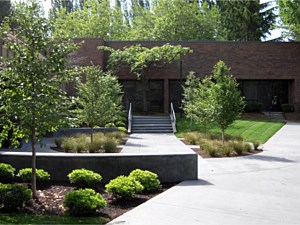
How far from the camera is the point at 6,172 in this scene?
8836 millimetres

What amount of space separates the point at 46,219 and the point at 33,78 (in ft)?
8.66

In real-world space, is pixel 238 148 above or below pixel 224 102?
below

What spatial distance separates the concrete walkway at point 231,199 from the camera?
249 inches

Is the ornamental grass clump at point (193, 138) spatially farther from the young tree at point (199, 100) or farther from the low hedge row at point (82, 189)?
the low hedge row at point (82, 189)

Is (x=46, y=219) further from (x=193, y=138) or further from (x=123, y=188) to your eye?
(x=193, y=138)

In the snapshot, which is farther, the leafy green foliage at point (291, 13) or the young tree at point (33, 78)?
the leafy green foliage at point (291, 13)

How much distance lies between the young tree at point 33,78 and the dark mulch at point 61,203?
0.38m

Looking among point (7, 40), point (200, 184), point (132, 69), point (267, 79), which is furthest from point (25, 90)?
point (267, 79)

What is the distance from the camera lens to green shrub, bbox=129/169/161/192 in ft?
27.9

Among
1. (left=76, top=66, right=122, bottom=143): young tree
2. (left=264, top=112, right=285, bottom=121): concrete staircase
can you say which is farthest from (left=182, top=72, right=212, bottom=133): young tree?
(left=264, top=112, right=285, bottom=121): concrete staircase

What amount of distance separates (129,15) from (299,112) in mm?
36309

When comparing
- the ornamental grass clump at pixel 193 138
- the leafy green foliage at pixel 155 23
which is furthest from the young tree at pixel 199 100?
the leafy green foliage at pixel 155 23

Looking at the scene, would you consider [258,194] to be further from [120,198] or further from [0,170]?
[0,170]

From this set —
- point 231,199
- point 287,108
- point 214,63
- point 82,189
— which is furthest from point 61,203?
point 287,108
